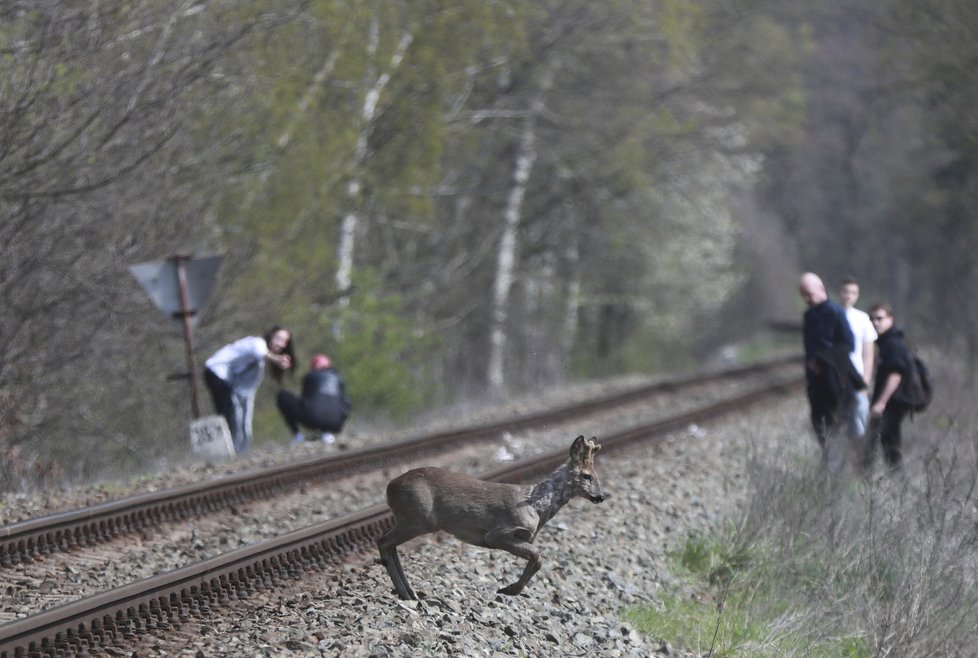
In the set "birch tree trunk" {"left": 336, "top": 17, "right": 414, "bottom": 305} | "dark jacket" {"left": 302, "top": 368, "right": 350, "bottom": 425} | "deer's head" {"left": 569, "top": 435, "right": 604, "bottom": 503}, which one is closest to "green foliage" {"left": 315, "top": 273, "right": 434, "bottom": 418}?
"birch tree trunk" {"left": 336, "top": 17, "right": 414, "bottom": 305}

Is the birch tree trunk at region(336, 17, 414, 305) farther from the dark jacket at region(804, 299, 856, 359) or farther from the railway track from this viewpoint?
the railway track

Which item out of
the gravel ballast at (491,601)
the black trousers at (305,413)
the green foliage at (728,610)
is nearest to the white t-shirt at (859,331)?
the gravel ballast at (491,601)

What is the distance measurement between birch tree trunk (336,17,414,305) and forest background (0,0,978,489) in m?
0.07

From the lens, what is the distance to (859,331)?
12109 mm

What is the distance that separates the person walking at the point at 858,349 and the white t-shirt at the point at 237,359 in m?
6.10

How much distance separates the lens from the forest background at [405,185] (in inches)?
608

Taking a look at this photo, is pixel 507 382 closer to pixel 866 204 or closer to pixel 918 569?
pixel 918 569

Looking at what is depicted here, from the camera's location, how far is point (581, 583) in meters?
8.48

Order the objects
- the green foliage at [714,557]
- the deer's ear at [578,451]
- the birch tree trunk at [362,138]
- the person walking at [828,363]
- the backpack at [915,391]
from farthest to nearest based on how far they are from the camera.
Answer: the birch tree trunk at [362,138] < the backpack at [915,391] < the person walking at [828,363] < the green foliage at [714,557] < the deer's ear at [578,451]

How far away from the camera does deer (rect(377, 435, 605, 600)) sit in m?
7.14

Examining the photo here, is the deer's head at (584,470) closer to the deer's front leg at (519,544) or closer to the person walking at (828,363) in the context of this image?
the deer's front leg at (519,544)

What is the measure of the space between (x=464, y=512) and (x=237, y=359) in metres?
7.73

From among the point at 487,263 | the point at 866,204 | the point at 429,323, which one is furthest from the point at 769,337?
the point at 429,323

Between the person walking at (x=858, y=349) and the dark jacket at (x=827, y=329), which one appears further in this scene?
the person walking at (x=858, y=349)
